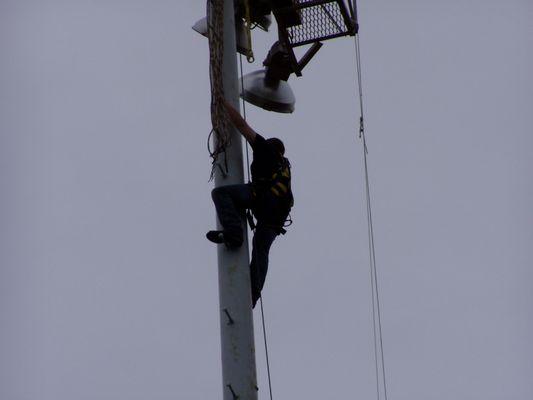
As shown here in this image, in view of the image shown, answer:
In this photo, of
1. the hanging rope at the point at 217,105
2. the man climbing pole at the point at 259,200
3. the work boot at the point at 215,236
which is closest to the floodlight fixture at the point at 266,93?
the man climbing pole at the point at 259,200

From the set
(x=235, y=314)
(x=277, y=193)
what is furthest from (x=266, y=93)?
(x=235, y=314)

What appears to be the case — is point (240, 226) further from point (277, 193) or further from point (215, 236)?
point (277, 193)

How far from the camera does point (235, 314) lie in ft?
24.0

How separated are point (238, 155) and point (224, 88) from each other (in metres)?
0.55

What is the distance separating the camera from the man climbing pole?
7.75 metres

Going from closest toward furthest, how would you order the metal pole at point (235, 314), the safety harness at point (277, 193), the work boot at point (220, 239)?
the metal pole at point (235, 314) < the work boot at point (220, 239) < the safety harness at point (277, 193)

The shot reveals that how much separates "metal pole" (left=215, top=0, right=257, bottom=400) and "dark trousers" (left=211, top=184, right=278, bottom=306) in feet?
0.32

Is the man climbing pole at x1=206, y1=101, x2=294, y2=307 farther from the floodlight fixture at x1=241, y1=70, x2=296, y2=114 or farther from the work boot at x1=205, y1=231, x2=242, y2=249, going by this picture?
the floodlight fixture at x1=241, y1=70, x2=296, y2=114

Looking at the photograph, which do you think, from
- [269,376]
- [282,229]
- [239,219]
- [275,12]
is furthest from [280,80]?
[269,376]

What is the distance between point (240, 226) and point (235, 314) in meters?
0.81

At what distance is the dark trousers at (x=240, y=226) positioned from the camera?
7723 mm

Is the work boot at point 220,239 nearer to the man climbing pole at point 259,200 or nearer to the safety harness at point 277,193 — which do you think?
the man climbing pole at point 259,200

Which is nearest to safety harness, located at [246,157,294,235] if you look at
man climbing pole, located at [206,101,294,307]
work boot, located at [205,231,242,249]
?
man climbing pole, located at [206,101,294,307]

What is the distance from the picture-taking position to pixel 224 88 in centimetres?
802
